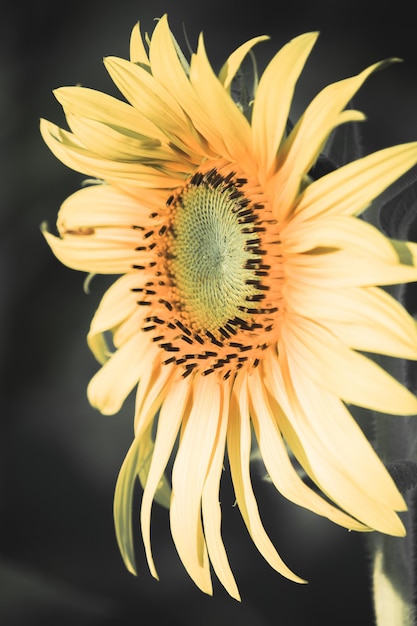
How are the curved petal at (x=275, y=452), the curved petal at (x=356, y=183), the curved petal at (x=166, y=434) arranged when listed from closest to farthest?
1. the curved petal at (x=356, y=183)
2. the curved petal at (x=275, y=452)
3. the curved petal at (x=166, y=434)

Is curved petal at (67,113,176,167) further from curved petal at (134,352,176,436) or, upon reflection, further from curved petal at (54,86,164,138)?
curved petal at (134,352,176,436)

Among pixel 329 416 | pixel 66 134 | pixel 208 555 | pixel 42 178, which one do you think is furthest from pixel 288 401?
pixel 42 178

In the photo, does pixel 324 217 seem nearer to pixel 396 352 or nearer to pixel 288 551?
pixel 396 352

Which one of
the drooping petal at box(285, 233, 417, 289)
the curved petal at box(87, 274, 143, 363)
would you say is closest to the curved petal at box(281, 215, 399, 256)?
the drooping petal at box(285, 233, 417, 289)

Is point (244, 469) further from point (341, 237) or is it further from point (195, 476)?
point (341, 237)

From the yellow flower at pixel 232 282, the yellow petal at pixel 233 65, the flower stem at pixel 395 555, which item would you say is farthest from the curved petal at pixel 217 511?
the yellow petal at pixel 233 65

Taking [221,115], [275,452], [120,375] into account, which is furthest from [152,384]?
[221,115]

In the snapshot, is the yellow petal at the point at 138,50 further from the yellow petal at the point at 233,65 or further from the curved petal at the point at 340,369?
the curved petal at the point at 340,369
